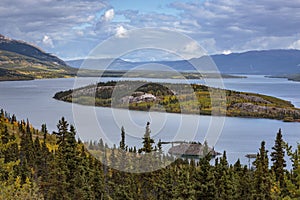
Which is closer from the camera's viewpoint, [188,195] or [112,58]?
[112,58]

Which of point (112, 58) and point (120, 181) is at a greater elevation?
point (112, 58)

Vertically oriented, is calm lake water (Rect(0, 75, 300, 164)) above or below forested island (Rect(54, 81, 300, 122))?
below

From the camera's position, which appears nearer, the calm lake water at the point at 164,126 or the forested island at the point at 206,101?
the calm lake water at the point at 164,126

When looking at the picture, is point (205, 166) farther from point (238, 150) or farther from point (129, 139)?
point (238, 150)

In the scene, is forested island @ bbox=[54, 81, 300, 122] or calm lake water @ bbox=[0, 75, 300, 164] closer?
calm lake water @ bbox=[0, 75, 300, 164]

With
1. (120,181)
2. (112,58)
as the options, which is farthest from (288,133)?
(112,58)

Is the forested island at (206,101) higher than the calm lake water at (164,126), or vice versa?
the forested island at (206,101)

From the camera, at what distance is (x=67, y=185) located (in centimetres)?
3097

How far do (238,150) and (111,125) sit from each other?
25.7 m

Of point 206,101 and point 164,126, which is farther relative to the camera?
point 206,101

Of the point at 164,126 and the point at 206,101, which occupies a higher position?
the point at 206,101

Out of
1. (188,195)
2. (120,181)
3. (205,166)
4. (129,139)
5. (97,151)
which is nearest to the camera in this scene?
(188,195)

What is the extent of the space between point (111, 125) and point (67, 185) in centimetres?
5045

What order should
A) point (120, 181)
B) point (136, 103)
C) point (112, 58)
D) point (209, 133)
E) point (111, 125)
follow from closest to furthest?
point (112, 58), point (120, 181), point (111, 125), point (209, 133), point (136, 103)
